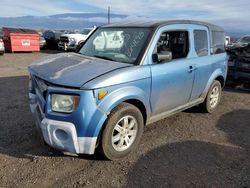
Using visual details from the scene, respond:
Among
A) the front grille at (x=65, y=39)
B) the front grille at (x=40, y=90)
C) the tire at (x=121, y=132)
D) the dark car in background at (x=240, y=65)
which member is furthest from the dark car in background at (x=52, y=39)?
the tire at (x=121, y=132)

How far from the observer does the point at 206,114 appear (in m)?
5.64

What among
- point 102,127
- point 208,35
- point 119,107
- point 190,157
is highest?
point 208,35

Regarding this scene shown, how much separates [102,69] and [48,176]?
147 centimetres

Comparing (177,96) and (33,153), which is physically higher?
(177,96)

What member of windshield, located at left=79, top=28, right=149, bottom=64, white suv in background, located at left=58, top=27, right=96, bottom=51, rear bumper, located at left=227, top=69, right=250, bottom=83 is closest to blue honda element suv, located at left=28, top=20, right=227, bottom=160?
windshield, located at left=79, top=28, right=149, bottom=64

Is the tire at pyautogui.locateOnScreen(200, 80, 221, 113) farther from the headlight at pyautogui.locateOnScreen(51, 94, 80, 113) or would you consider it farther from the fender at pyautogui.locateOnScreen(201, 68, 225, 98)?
the headlight at pyautogui.locateOnScreen(51, 94, 80, 113)

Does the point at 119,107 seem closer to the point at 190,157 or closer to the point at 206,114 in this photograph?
the point at 190,157

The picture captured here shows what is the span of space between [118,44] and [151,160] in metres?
1.84

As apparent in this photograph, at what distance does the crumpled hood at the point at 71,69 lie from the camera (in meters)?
3.12

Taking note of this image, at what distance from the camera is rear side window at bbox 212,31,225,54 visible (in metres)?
5.45

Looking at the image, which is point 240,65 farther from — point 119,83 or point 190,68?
point 119,83

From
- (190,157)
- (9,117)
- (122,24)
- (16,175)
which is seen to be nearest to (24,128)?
(9,117)

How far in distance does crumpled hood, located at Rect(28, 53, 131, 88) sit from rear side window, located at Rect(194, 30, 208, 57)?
1877mm

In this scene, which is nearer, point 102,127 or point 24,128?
point 102,127
